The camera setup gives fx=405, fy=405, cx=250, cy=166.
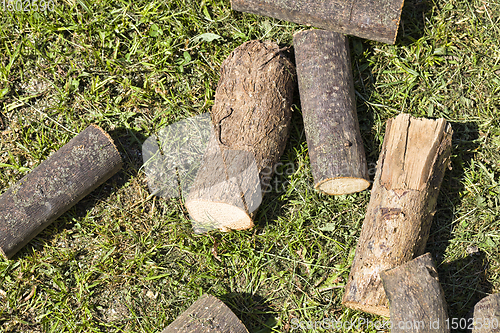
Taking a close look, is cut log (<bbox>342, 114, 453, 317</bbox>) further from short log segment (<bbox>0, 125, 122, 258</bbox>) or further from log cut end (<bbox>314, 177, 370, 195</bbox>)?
short log segment (<bbox>0, 125, 122, 258</bbox>)

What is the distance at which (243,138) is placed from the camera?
120 inches

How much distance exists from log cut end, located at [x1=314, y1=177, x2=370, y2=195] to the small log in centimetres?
118

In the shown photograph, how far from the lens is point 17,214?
10.3 feet

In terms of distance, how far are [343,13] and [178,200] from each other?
2.08 m

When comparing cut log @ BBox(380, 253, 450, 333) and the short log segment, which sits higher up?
the short log segment

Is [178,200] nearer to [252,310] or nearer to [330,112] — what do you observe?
[252,310]

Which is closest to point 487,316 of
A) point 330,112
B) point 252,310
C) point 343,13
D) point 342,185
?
point 342,185

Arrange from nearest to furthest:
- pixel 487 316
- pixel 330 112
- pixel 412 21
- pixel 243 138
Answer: pixel 487 316 → pixel 243 138 → pixel 330 112 → pixel 412 21

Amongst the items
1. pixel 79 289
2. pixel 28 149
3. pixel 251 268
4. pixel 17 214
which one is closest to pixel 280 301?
pixel 251 268

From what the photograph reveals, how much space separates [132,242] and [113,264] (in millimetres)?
236

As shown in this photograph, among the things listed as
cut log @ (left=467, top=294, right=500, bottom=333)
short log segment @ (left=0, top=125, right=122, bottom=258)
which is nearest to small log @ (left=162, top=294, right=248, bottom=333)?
short log segment @ (left=0, top=125, right=122, bottom=258)

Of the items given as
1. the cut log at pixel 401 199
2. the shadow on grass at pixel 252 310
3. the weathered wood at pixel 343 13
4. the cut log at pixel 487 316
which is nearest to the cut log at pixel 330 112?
the weathered wood at pixel 343 13

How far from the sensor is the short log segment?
3.16 m

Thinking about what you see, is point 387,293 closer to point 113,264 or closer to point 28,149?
point 113,264
